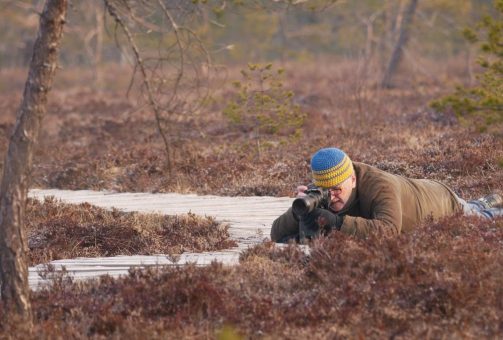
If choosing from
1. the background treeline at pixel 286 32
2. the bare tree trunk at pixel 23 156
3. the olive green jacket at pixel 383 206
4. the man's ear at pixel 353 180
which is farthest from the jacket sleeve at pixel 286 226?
the background treeline at pixel 286 32

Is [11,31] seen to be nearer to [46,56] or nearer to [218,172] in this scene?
[218,172]

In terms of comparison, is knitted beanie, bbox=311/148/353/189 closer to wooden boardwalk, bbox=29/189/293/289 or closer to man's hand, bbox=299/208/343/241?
man's hand, bbox=299/208/343/241

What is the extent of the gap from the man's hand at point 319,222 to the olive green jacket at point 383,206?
9 cm

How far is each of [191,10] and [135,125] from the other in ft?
43.0

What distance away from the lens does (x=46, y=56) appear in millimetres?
6320

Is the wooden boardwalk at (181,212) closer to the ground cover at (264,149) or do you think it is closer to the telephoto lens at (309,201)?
the ground cover at (264,149)

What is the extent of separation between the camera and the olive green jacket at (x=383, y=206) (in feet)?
24.3

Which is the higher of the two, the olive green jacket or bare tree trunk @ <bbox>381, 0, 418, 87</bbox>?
bare tree trunk @ <bbox>381, 0, 418, 87</bbox>

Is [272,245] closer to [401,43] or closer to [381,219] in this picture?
[381,219]

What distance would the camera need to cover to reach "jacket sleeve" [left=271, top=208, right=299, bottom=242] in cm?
798

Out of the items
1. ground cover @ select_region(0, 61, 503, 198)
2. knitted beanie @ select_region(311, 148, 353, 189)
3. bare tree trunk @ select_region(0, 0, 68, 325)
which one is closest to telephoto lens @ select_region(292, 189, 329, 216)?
knitted beanie @ select_region(311, 148, 353, 189)

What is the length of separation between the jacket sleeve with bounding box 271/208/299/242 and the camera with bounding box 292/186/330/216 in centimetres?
45

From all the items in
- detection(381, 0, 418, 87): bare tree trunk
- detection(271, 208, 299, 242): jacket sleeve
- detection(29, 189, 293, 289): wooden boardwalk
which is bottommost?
detection(29, 189, 293, 289): wooden boardwalk

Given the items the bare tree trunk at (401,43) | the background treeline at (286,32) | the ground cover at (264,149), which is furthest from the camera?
the background treeline at (286,32)
